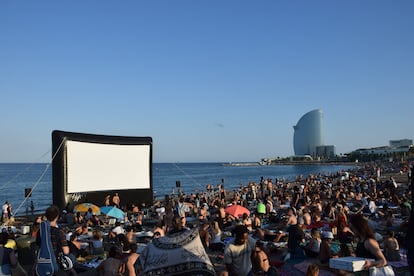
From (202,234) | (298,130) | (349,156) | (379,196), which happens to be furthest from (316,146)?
(202,234)

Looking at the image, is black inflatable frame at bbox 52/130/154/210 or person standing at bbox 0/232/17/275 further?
black inflatable frame at bbox 52/130/154/210

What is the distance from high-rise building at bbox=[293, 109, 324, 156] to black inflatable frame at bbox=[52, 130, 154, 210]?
6264 inches

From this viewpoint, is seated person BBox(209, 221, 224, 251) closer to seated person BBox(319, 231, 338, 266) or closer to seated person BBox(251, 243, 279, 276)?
seated person BBox(319, 231, 338, 266)

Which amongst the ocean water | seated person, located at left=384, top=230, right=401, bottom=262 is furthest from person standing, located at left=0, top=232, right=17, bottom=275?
the ocean water

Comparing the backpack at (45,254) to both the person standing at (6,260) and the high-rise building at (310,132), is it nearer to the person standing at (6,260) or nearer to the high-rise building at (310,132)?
the person standing at (6,260)

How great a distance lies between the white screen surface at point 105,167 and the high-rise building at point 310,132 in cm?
15910

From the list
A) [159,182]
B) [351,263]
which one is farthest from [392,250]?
[159,182]

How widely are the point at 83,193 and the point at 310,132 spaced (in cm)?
16377

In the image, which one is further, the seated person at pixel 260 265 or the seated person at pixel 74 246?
the seated person at pixel 74 246

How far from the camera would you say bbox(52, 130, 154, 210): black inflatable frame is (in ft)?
50.5

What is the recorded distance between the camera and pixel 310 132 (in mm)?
171875

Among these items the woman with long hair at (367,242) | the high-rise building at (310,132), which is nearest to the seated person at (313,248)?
the woman with long hair at (367,242)

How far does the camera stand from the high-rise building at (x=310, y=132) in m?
170

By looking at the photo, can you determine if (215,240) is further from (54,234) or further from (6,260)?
(54,234)
